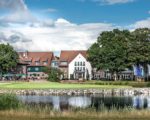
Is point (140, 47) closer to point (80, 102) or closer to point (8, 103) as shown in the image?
point (80, 102)

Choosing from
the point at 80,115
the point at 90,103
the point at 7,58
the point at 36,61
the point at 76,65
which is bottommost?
the point at 90,103

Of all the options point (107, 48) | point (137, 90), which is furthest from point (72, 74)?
point (137, 90)

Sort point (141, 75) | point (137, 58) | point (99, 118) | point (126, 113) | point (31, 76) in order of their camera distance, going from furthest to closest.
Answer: point (31, 76) < point (141, 75) < point (137, 58) < point (126, 113) < point (99, 118)

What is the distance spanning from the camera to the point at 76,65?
15425 cm

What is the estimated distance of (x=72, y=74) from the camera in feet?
508

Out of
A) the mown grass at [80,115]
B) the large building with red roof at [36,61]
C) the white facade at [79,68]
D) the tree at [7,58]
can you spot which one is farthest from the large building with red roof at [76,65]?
the mown grass at [80,115]

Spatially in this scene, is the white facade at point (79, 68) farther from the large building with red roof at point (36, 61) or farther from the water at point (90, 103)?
the water at point (90, 103)

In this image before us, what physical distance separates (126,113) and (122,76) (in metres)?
119

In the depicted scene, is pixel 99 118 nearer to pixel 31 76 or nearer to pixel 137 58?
pixel 137 58

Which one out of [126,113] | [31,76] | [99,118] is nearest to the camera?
[99,118]

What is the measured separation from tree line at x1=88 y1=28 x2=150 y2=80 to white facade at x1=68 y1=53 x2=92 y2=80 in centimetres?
2394

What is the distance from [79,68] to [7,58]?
1091 inches

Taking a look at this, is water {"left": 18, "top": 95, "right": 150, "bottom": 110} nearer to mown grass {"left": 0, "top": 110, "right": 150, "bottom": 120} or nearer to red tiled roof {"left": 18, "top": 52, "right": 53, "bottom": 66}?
mown grass {"left": 0, "top": 110, "right": 150, "bottom": 120}

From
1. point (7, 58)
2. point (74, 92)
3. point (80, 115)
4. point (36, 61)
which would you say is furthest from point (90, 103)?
point (36, 61)
